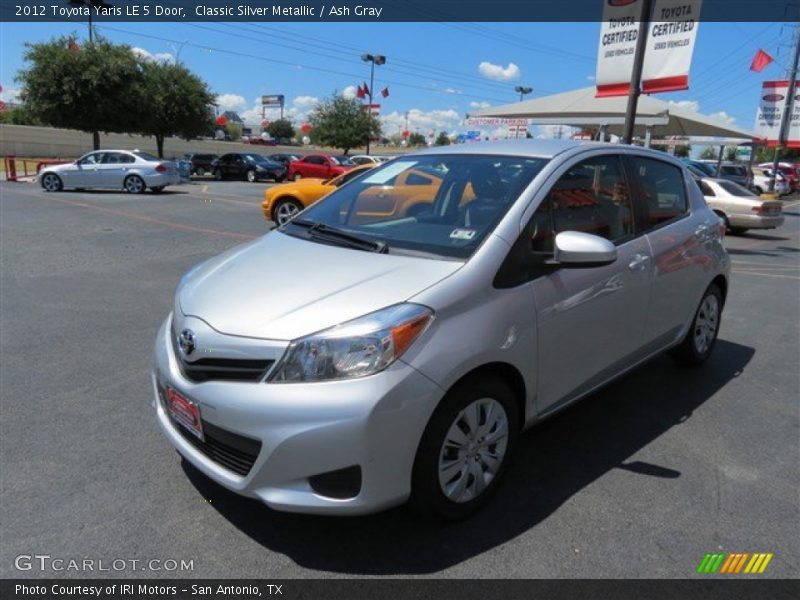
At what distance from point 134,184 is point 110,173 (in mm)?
875

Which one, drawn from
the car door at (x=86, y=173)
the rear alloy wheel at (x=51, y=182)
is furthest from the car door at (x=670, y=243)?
the rear alloy wheel at (x=51, y=182)

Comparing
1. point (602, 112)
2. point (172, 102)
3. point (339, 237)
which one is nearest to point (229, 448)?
point (339, 237)

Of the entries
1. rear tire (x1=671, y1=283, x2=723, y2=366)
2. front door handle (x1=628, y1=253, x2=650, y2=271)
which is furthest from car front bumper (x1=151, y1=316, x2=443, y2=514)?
rear tire (x1=671, y1=283, x2=723, y2=366)

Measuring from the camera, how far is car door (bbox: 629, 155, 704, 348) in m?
3.95

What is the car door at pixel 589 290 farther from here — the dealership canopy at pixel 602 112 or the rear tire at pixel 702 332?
the dealership canopy at pixel 602 112

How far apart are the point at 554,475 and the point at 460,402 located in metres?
1.05

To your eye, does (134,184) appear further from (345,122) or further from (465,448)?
(345,122)

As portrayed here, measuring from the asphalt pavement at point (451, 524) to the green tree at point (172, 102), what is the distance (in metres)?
31.8

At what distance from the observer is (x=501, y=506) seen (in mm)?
2994

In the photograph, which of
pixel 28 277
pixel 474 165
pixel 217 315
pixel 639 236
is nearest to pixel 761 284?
pixel 639 236

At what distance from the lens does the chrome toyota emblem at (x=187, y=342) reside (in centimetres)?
264

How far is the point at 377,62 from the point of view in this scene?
5134 cm

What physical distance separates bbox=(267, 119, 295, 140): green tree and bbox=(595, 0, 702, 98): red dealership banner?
4453 inches

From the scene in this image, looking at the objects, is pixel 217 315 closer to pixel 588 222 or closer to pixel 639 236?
pixel 588 222
